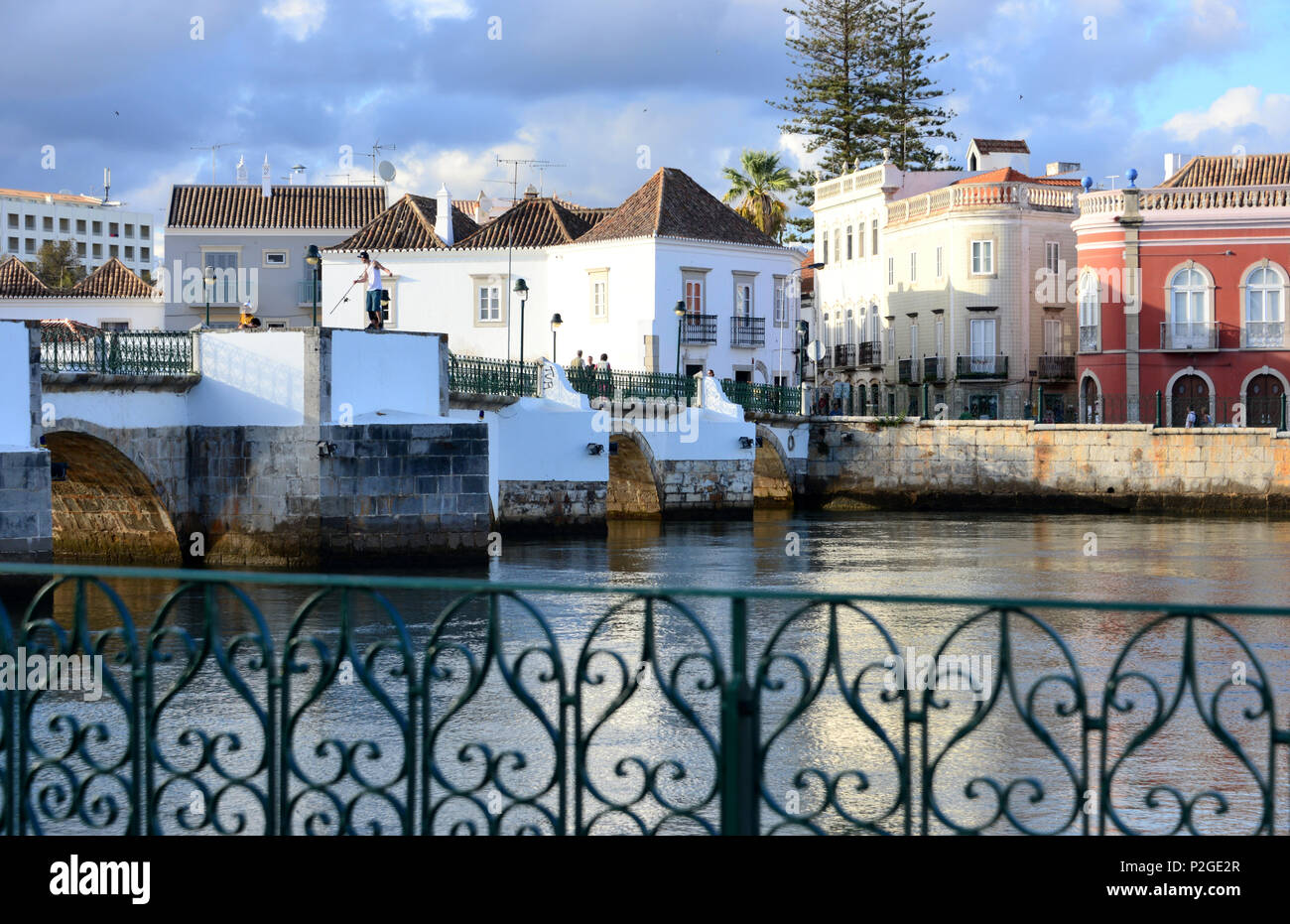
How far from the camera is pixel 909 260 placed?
162 feet

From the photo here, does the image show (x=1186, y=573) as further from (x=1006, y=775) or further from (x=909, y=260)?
(x=909, y=260)

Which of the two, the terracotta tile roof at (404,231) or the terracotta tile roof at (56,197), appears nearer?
the terracotta tile roof at (404,231)

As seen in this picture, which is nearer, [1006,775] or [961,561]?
[1006,775]

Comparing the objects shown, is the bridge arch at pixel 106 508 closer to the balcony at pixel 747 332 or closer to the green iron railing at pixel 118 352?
the green iron railing at pixel 118 352

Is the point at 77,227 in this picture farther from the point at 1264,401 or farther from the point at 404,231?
the point at 1264,401

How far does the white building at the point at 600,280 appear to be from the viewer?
43.1 metres

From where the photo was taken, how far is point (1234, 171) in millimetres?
43562

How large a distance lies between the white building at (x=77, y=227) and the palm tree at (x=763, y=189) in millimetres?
57856

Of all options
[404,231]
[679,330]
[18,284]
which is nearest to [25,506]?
[679,330]

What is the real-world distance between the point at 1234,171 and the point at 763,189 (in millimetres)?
18419

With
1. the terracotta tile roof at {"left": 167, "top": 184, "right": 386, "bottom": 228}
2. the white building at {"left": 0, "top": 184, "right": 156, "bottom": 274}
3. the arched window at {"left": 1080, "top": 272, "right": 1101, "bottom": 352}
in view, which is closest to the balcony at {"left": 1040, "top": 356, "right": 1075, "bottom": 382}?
the arched window at {"left": 1080, "top": 272, "right": 1101, "bottom": 352}

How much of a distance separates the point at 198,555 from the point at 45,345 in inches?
150

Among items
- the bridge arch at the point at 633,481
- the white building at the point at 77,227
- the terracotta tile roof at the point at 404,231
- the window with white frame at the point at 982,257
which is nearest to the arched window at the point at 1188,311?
the window with white frame at the point at 982,257
